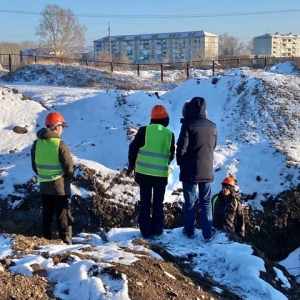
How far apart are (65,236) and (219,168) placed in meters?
5.83

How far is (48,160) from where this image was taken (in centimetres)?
609

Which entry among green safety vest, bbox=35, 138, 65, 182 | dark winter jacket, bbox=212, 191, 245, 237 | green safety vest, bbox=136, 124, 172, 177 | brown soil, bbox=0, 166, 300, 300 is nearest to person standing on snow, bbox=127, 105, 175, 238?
green safety vest, bbox=136, 124, 172, 177

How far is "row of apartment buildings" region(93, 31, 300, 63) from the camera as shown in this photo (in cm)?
12450

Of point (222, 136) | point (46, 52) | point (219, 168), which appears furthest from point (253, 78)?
point (46, 52)

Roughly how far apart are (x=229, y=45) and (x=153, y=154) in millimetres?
121742

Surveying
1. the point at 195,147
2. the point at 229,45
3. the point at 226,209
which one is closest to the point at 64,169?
the point at 195,147

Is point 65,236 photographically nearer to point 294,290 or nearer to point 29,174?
point 294,290

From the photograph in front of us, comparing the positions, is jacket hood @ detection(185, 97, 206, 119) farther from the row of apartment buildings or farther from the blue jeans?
the row of apartment buildings

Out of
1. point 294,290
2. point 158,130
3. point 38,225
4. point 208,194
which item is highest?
point 158,130

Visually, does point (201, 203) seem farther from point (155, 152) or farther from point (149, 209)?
Answer: point (155, 152)

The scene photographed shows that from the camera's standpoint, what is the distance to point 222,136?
44.4 ft

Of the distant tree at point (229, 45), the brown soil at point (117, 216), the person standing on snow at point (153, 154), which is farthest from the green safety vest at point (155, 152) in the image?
the distant tree at point (229, 45)

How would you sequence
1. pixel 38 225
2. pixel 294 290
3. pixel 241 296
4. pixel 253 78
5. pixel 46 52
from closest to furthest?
pixel 241 296, pixel 294 290, pixel 38 225, pixel 253 78, pixel 46 52

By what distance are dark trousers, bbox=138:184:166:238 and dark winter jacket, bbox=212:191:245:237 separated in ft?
3.41
